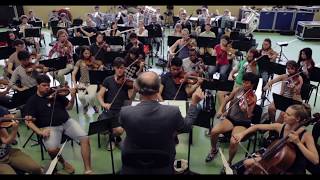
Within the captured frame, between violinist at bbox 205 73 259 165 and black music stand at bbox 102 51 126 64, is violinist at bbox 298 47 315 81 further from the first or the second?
black music stand at bbox 102 51 126 64

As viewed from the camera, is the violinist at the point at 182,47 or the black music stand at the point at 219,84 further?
the violinist at the point at 182,47

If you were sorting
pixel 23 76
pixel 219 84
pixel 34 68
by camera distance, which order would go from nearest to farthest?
1. pixel 219 84
2. pixel 23 76
3. pixel 34 68

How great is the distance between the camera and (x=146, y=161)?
7.22ft

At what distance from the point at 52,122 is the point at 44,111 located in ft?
0.54

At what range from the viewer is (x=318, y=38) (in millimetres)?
11609

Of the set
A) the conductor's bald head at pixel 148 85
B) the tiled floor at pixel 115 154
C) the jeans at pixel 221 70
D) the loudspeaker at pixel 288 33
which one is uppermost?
the conductor's bald head at pixel 148 85

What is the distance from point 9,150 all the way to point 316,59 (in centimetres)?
845

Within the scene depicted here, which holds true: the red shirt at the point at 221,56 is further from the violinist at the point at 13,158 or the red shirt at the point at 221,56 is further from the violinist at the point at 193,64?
the violinist at the point at 13,158

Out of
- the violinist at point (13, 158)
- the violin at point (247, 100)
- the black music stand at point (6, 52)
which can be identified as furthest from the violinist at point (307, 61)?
the black music stand at point (6, 52)

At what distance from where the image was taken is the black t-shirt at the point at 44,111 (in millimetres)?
3664

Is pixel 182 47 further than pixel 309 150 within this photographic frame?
Yes

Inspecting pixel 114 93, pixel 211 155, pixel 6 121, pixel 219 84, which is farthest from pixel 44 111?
pixel 219 84

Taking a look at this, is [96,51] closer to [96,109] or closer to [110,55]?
[110,55]

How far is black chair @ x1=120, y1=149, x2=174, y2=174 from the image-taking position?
2.18 meters
